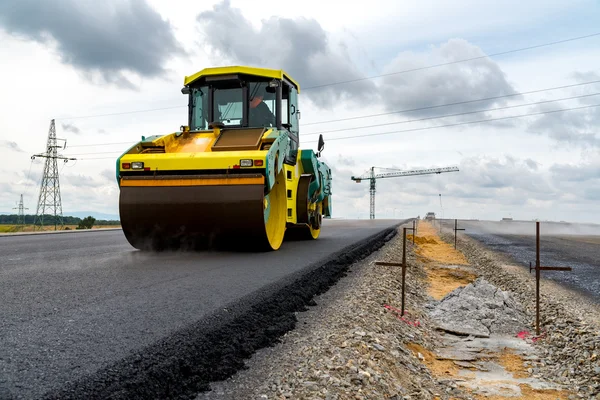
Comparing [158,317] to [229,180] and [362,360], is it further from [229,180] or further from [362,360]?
[229,180]

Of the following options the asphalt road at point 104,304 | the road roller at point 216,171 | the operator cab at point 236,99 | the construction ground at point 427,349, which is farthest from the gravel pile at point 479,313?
the operator cab at point 236,99

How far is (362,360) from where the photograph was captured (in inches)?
152

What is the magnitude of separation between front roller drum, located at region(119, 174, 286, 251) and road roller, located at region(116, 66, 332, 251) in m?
0.02

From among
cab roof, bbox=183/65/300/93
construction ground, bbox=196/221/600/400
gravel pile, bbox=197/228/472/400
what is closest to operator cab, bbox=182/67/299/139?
→ cab roof, bbox=183/65/300/93

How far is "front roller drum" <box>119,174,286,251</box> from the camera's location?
8383 millimetres

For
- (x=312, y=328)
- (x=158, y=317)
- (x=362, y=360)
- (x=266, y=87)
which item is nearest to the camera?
(x=362, y=360)

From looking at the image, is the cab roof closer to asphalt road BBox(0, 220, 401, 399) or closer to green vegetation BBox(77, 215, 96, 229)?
asphalt road BBox(0, 220, 401, 399)

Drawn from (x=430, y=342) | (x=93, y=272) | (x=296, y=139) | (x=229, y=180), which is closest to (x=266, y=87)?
(x=296, y=139)

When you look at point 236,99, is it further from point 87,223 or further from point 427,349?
point 87,223

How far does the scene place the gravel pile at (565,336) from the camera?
476cm

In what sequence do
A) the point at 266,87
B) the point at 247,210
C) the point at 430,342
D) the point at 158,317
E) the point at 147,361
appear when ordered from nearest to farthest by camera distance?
the point at 147,361 < the point at 158,317 < the point at 430,342 < the point at 247,210 < the point at 266,87

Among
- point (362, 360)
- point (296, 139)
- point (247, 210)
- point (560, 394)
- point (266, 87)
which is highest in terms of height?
point (266, 87)

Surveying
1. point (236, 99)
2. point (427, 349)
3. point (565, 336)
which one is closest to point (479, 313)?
point (565, 336)

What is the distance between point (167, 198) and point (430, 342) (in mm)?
4679
